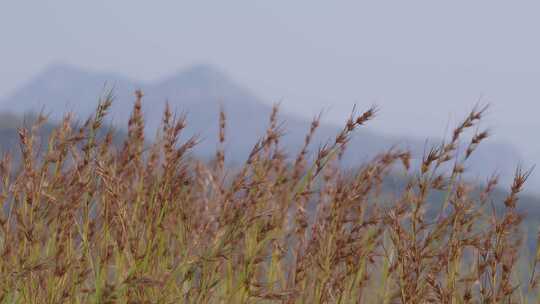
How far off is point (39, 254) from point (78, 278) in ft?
1.12

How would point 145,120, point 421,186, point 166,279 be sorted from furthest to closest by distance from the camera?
point 145,120
point 421,186
point 166,279

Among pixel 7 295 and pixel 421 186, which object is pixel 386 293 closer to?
pixel 421 186

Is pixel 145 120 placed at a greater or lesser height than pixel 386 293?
greater

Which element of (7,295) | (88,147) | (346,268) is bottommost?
(7,295)

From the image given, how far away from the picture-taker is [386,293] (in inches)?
128

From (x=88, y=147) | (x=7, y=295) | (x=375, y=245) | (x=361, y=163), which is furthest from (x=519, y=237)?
(x=7, y=295)

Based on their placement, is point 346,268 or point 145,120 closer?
point 346,268

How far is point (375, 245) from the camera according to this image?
336 centimetres

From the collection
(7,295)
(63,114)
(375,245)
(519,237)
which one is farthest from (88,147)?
(519,237)

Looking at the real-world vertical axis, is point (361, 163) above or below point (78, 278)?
above

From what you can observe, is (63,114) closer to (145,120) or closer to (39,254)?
(145,120)

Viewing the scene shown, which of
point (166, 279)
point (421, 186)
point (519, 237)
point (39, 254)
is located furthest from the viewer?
point (519, 237)

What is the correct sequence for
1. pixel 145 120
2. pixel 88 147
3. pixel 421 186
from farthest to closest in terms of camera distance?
pixel 145 120
pixel 88 147
pixel 421 186

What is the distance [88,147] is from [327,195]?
4.72ft
